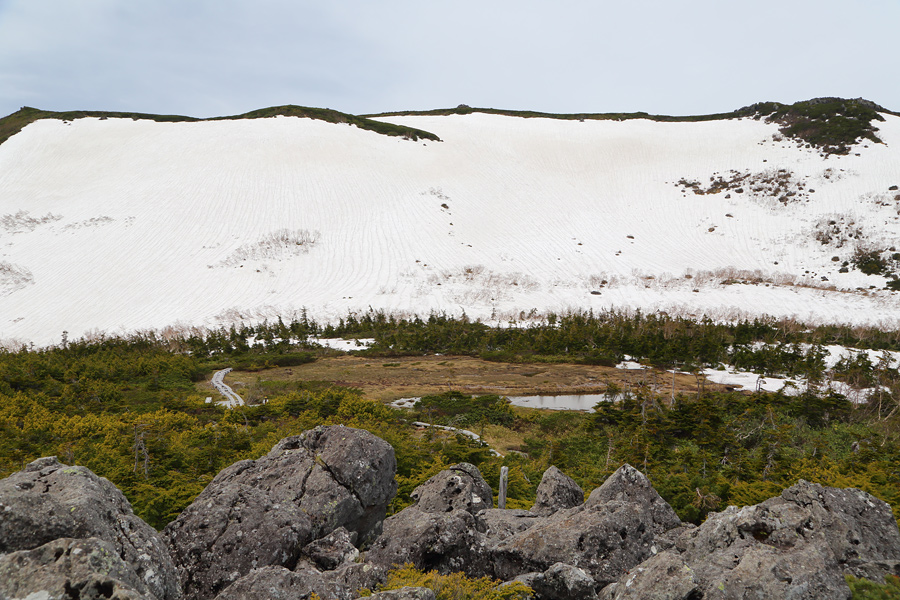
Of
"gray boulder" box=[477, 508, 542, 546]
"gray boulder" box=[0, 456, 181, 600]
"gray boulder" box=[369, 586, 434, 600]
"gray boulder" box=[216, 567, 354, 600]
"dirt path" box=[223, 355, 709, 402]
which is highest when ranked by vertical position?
"gray boulder" box=[0, 456, 181, 600]

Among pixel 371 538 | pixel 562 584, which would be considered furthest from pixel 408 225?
pixel 562 584

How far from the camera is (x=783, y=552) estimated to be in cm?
582

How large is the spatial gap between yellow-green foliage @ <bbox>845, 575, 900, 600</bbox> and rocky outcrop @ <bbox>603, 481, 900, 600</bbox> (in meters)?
0.16

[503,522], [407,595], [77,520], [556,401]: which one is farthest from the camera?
[556,401]

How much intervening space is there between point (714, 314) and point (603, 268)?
13.2 m

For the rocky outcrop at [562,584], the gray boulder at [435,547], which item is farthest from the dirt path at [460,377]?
the rocky outcrop at [562,584]

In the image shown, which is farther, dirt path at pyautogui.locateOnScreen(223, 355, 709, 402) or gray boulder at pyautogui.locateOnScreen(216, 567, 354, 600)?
dirt path at pyautogui.locateOnScreen(223, 355, 709, 402)

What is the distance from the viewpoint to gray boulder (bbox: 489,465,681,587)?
254 inches

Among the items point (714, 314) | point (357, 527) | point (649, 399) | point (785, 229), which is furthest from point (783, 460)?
point (785, 229)

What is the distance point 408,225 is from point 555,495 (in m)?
48.5

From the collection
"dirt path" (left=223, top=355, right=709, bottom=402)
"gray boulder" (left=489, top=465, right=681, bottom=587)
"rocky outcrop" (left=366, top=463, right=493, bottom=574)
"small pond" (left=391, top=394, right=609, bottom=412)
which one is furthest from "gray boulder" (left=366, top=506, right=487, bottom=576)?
"dirt path" (left=223, top=355, right=709, bottom=402)

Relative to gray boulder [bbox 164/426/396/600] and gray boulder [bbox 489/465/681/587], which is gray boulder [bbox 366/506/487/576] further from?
gray boulder [bbox 164/426/396/600]

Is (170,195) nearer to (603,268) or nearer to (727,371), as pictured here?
(603,268)

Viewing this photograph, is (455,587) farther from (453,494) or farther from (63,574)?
(63,574)
